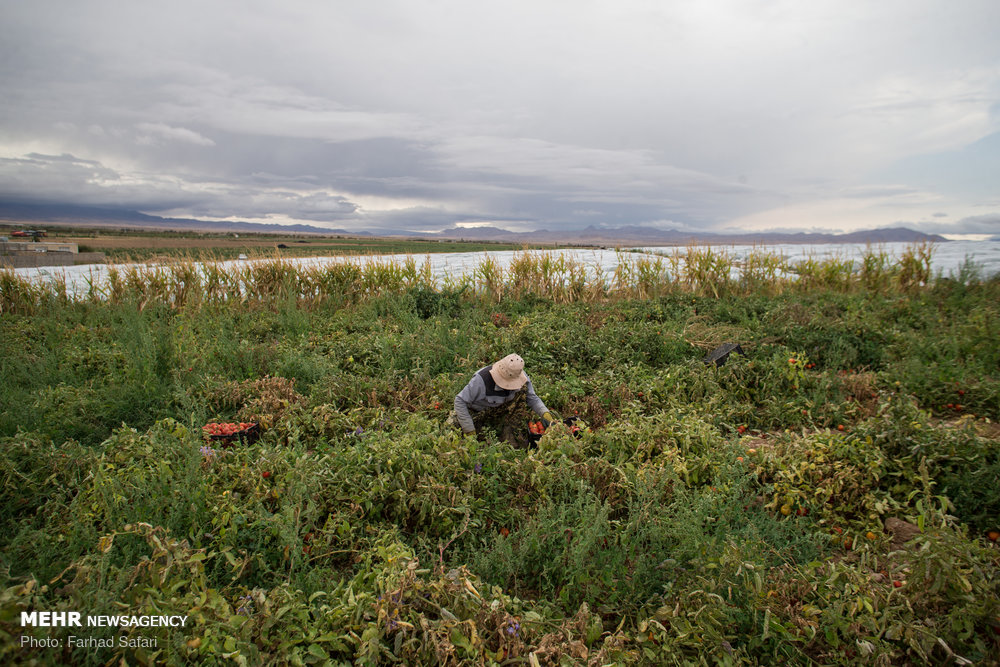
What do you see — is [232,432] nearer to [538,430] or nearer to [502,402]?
[502,402]

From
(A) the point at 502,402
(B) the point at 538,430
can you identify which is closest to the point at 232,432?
(A) the point at 502,402

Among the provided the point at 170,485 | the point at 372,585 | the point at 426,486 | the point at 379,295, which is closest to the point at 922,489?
→ the point at 426,486

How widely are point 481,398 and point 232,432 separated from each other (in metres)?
2.07

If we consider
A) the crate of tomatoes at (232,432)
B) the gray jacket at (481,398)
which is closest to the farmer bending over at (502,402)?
the gray jacket at (481,398)

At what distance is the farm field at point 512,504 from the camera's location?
2.02 metres

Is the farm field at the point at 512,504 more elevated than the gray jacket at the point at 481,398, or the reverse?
the gray jacket at the point at 481,398

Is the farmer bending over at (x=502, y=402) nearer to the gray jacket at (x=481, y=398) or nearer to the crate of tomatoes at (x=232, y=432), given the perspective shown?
the gray jacket at (x=481, y=398)

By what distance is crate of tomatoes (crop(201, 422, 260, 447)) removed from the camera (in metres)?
3.85

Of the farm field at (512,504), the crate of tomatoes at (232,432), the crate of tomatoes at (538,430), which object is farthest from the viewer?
the crate of tomatoes at (538,430)

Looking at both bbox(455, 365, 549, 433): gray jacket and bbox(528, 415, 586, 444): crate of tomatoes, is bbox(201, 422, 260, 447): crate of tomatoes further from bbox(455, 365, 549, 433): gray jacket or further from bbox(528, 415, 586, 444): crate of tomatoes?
bbox(528, 415, 586, 444): crate of tomatoes

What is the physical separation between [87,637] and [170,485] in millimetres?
1208

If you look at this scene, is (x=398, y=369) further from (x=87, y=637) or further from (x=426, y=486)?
(x=87, y=637)

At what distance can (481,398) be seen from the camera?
4.30 meters

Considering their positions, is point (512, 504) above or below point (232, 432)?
below
